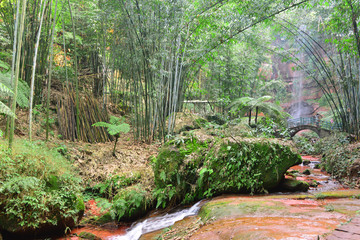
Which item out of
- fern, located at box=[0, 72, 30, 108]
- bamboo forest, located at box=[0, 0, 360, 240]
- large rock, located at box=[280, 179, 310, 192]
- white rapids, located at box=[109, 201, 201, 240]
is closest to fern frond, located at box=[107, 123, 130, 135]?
bamboo forest, located at box=[0, 0, 360, 240]

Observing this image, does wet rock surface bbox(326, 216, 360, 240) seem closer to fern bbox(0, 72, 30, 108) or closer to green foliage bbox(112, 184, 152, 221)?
green foliage bbox(112, 184, 152, 221)

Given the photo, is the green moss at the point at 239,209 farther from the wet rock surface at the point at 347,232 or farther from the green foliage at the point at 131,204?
the green foliage at the point at 131,204

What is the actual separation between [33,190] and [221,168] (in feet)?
8.17

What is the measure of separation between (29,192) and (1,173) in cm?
39

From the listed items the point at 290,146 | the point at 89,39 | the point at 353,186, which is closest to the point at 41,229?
the point at 290,146

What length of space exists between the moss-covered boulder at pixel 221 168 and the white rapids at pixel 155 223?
0.26 meters

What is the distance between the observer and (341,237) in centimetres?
151

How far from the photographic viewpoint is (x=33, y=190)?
2871mm

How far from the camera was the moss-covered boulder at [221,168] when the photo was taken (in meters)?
3.52

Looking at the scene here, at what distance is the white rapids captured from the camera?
305 cm

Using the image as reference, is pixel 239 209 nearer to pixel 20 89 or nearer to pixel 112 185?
pixel 112 185

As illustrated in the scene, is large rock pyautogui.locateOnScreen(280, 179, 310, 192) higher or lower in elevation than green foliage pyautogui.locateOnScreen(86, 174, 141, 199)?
higher

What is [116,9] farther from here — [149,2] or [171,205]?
[171,205]

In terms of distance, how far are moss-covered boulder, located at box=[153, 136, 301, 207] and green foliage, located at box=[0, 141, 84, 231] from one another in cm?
127
